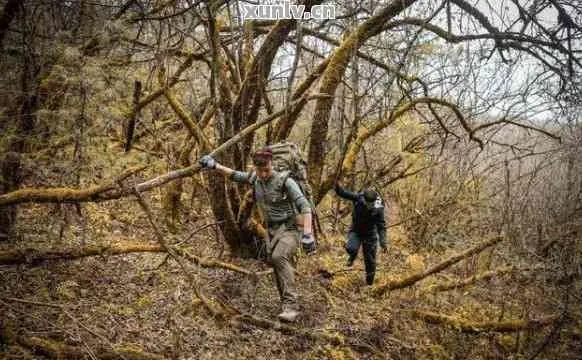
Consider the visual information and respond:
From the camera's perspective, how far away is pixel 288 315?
5.76m

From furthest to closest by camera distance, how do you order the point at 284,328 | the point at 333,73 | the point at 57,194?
the point at 333,73 < the point at 284,328 < the point at 57,194

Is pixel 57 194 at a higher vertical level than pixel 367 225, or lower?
higher

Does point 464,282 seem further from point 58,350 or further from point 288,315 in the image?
point 58,350

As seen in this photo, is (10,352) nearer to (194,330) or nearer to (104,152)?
(194,330)

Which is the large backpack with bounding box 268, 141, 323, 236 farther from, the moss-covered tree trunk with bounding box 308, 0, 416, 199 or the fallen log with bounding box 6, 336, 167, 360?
the fallen log with bounding box 6, 336, 167, 360

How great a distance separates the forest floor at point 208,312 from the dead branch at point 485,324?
3.1 inches

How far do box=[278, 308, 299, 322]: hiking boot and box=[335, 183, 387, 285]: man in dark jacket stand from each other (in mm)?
2520

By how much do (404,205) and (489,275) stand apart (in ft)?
15.5

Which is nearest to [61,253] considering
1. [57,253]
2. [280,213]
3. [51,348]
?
[57,253]

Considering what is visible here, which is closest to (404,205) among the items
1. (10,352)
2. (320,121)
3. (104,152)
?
(320,121)

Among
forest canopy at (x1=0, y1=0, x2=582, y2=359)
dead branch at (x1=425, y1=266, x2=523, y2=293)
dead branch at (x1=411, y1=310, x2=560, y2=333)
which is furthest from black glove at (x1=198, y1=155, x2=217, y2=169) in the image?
dead branch at (x1=425, y1=266, x2=523, y2=293)

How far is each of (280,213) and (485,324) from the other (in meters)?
3.73

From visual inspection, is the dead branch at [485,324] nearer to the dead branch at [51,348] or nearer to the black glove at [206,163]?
the black glove at [206,163]

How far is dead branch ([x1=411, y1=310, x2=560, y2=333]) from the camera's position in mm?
6820
